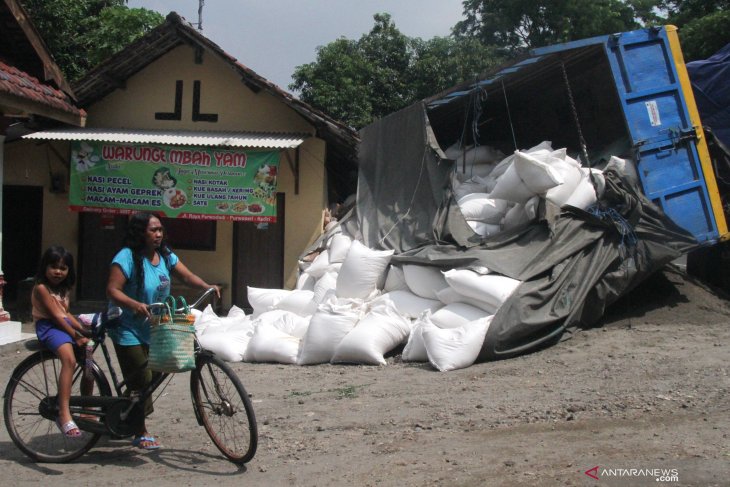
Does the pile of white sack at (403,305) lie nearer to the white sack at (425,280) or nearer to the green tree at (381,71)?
the white sack at (425,280)

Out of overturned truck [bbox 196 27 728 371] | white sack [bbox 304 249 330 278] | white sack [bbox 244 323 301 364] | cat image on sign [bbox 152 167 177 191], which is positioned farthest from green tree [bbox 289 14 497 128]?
white sack [bbox 244 323 301 364]

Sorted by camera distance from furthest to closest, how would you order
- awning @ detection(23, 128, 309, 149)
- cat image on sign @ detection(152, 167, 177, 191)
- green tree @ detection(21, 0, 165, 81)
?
green tree @ detection(21, 0, 165, 81) < cat image on sign @ detection(152, 167, 177, 191) < awning @ detection(23, 128, 309, 149)

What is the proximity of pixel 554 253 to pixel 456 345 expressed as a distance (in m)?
1.36

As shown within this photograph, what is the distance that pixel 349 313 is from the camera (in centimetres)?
699

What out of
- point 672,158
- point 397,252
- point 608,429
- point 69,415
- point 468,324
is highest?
point 672,158

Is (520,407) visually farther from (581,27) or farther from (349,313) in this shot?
(581,27)

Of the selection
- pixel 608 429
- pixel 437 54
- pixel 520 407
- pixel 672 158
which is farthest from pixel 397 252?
pixel 437 54

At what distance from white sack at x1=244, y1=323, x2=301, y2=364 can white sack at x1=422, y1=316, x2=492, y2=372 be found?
4.68 ft

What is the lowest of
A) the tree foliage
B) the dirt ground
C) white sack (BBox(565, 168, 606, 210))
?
the dirt ground

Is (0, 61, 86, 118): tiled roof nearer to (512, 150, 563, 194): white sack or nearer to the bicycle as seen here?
the bicycle

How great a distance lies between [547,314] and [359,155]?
4.50m

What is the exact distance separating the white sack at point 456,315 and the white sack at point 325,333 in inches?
31.6

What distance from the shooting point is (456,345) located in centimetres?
616

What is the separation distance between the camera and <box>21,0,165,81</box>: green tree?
15.1 m
